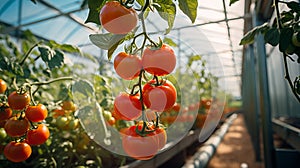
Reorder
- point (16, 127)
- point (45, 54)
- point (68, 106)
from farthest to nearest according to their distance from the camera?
1. point (68, 106)
2. point (45, 54)
3. point (16, 127)

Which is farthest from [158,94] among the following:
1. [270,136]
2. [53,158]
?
[270,136]

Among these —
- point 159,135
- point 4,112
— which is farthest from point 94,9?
point 4,112

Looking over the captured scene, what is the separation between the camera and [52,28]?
4.04m

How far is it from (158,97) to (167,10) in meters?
0.12

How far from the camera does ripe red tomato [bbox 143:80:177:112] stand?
0.86ft

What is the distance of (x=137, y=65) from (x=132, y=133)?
0.09 m

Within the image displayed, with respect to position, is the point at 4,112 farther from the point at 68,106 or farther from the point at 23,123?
the point at 68,106

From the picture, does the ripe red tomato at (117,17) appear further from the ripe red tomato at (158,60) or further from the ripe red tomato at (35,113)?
the ripe red tomato at (35,113)

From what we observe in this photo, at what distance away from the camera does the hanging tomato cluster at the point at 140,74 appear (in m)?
0.26

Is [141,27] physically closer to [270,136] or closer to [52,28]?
[270,136]

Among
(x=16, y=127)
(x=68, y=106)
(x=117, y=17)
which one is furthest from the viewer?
(x=68, y=106)

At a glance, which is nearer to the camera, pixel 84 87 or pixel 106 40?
pixel 106 40

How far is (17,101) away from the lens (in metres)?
0.43

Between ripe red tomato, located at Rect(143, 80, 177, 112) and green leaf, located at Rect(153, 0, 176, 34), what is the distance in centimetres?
8
